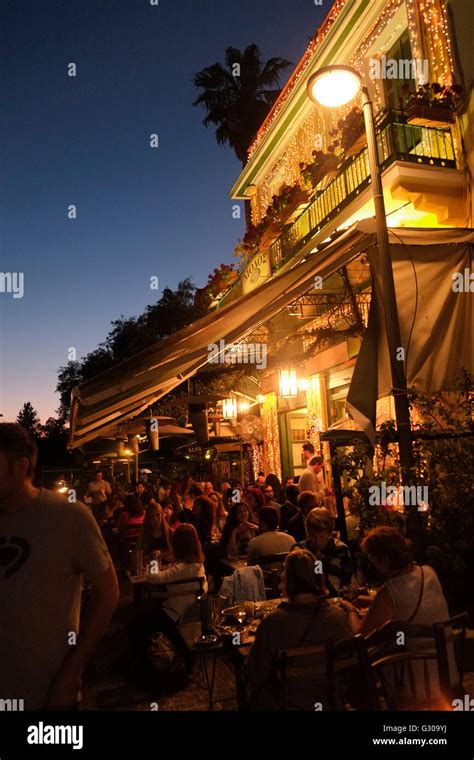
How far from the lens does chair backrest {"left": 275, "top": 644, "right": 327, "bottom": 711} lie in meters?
3.21

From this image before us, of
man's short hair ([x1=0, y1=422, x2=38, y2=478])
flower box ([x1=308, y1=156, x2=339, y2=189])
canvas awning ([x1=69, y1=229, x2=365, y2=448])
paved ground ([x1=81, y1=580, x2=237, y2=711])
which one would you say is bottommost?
paved ground ([x1=81, y1=580, x2=237, y2=711])

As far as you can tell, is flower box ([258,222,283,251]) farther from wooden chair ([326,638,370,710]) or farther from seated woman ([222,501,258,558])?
wooden chair ([326,638,370,710])

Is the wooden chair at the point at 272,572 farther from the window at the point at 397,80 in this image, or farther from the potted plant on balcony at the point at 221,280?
the potted plant on balcony at the point at 221,280

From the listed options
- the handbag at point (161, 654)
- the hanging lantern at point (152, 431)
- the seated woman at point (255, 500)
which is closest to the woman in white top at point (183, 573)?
the handbag at point (161, 654)

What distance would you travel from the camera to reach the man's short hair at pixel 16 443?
101 inches

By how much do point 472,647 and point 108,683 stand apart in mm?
3488

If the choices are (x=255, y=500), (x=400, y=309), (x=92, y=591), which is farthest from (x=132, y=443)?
(x=92, y=591)

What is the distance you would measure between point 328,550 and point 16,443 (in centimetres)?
418

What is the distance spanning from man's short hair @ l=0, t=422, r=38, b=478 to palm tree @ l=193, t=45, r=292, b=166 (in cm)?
2724

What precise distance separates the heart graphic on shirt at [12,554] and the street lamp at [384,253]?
3.47 meters

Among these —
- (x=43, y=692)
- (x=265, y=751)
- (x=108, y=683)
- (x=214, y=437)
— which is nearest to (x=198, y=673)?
(x=108, y=683)

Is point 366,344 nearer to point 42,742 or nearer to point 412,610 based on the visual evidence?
point 412,610

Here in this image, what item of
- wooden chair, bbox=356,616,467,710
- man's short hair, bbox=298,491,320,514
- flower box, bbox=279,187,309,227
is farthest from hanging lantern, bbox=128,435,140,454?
wooden chair, bbox=356,616,467,710

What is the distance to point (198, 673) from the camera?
559 cm
